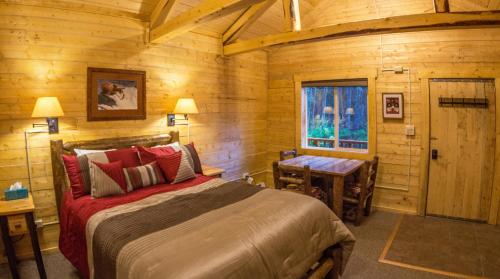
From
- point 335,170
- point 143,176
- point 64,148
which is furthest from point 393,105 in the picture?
point 64,148

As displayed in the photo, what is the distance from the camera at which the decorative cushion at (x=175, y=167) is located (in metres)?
3.18

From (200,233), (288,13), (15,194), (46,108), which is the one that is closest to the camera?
(200,233)

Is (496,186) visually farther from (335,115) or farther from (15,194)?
(15,194)

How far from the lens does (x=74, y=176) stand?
2809mm

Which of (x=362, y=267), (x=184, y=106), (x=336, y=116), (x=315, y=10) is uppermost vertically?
(x=315, y=10)

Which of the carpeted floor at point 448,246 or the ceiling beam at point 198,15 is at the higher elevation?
the ceiling beam at point 198,15

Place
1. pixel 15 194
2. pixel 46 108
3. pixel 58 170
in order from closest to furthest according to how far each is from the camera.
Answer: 1. pixel 15 194
2. pixel 46 108
3. pixel 58 170

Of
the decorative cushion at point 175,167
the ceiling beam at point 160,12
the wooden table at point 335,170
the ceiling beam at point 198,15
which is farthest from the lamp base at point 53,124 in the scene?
the wooden table at point 335,170

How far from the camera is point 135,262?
5.45 ft

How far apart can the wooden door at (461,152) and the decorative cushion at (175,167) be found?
322 centimetres

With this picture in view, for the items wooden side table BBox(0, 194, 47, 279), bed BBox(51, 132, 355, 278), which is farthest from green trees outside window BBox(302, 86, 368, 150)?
wooden side table BBox(0, 194, 47, 279)

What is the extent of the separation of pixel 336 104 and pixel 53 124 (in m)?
3.85

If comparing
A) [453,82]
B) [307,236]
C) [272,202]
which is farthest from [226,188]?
[453,82]

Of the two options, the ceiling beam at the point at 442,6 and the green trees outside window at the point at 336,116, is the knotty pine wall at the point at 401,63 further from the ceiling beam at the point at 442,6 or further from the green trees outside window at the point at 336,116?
the ceiling beam at the point at 442,6
